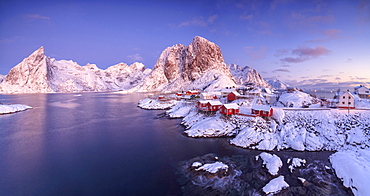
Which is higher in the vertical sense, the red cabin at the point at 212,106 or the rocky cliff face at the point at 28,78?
the rocky cliff face at the point at 28,78

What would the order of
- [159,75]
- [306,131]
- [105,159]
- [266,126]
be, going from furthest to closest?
[159,75], [266,126], [306,131], [105,159]

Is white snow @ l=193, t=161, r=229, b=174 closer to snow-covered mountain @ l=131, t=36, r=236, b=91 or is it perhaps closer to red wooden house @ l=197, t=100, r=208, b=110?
red wooden house @ l=197, t=100, r=208, b=110

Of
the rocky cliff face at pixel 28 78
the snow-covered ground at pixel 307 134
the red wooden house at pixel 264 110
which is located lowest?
the snow-covered ground at pixel 307 134

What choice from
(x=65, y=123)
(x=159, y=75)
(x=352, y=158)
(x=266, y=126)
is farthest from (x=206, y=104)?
(x=159, y=75)

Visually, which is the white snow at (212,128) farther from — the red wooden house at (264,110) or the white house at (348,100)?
the white house at (348,100)

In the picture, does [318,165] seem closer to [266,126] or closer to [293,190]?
[293,190]

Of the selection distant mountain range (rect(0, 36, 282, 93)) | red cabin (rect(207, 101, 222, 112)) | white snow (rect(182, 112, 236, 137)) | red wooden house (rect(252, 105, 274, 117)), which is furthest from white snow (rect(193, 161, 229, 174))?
distant mountain range (rect(0, 36, 282, 93))

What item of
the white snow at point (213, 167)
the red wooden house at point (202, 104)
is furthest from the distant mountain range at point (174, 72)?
the white snow at point (213, 167)
